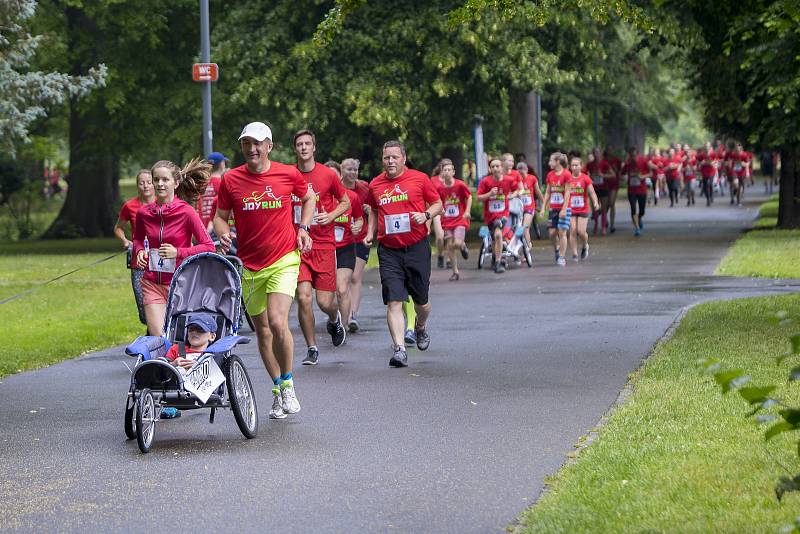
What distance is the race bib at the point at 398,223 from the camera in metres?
12.8

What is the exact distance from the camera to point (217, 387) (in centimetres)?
914

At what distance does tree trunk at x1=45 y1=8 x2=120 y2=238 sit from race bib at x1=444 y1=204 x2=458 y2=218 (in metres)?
12.0

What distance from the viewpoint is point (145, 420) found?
881 cm

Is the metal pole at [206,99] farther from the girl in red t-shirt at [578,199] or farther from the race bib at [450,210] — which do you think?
the girl in red t-shirt at [578,199]

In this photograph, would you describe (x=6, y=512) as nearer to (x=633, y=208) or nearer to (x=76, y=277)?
(x=76, y=277)

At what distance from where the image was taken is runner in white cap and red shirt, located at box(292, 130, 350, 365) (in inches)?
493

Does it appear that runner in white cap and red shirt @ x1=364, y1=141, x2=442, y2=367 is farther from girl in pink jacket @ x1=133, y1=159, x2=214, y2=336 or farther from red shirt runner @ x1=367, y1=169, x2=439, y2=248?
girl in pink jacket @ x1=133, y1=159, x2=214, y2=336

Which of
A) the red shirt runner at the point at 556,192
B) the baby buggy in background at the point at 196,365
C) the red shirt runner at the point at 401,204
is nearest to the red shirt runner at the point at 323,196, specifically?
the red shirt runner at the point at 401,204

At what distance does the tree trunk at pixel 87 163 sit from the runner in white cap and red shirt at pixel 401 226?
66.6 feet

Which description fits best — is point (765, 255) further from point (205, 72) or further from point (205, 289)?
point (205, 289)

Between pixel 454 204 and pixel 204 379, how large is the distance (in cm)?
1382

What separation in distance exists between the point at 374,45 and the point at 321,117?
1737mm

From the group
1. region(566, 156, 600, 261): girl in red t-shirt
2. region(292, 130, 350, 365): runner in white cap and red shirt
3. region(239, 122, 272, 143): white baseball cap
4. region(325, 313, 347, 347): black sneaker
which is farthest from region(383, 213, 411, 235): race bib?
region(566, 156, 600, 261): girl in red t-shirt

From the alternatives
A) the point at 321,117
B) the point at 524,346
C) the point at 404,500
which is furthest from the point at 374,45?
the point at 404,500
